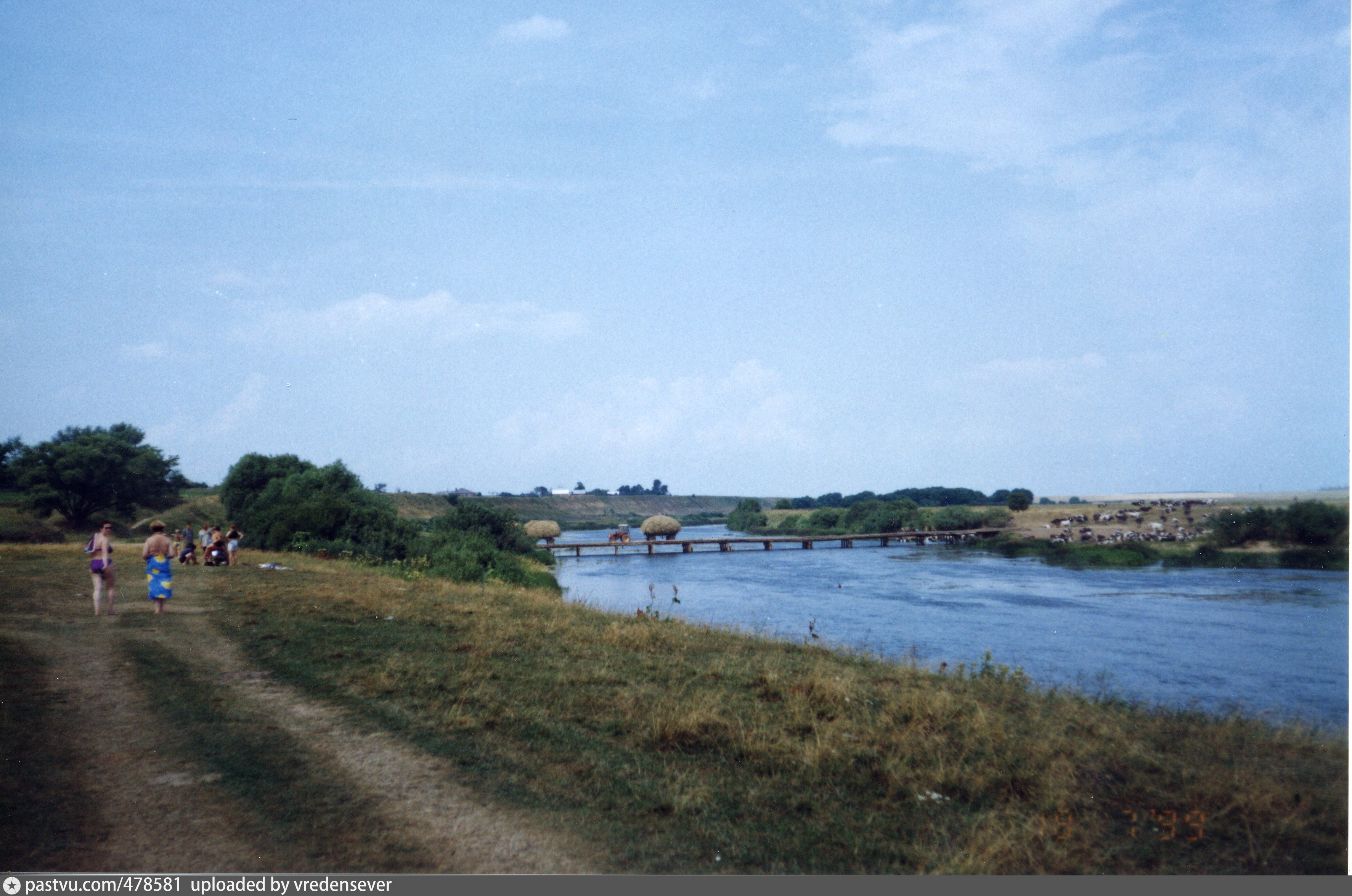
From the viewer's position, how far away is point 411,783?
614 cm

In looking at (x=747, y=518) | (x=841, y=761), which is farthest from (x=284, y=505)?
(x=747, y=518)

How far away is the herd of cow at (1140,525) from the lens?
18859mm

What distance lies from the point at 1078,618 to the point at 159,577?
26986mm

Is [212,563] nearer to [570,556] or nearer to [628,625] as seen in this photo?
[628,625]

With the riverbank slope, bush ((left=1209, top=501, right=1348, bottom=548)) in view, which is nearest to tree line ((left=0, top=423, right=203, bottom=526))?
the riverbank slope

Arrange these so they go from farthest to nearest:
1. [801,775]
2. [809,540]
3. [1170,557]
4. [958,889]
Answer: [809,540], [1170,557], [801,775], [958,889]

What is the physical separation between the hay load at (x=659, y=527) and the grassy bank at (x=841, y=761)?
67.1 meters

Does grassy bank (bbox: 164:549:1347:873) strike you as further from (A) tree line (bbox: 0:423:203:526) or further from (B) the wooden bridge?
(B) the wooden bridge

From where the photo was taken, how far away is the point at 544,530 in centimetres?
6425

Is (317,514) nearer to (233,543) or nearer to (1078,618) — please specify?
(233,543)

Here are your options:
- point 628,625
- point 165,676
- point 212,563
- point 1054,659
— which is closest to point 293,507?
point 212,563

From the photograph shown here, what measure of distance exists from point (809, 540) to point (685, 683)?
223ft

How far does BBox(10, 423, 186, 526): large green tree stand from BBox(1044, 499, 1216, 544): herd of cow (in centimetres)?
5046

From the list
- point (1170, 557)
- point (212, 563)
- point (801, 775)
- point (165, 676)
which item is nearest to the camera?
point (801, 775)
